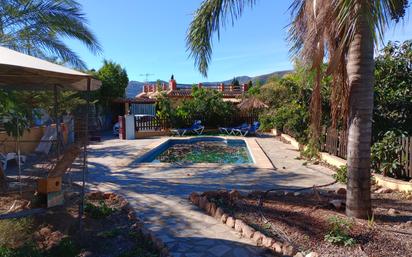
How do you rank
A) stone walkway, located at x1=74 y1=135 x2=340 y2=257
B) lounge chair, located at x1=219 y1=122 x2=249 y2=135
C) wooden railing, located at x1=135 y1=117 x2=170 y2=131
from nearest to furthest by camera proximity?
1. stone walkway, located at x1=74 y1=135 x2=340 y2=257
2. lounge chair, located at x1=219 y1=122 x2=249 y2=135
3. wooden railing, located at x1=135 y1=117 x2=170 y2=131

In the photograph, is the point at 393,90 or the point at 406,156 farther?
the point at 393,90

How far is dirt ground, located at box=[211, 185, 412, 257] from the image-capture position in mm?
4184

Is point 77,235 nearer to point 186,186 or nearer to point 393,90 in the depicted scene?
point 186,186

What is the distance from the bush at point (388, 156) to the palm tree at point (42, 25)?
8426 millimetres

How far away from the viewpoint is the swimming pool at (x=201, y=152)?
46.3 feet

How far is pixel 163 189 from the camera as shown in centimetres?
785

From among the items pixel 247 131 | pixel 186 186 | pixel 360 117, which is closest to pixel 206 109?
pixel 247 131

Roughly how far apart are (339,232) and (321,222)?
66cm

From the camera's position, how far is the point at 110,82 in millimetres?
28422

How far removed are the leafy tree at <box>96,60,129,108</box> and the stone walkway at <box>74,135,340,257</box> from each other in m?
14.4

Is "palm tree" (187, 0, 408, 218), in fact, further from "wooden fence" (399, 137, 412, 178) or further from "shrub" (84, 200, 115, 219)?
"shrub" (84, 200, 115, 219)

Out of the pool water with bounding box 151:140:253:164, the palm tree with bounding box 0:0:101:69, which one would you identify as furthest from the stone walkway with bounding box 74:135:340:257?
the palm tree with bounding box 0:0:101:69

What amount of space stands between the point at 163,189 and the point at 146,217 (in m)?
2.08

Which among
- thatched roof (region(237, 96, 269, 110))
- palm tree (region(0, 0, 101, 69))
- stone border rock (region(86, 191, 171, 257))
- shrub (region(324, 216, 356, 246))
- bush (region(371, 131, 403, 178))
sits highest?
palm tree (region(0, 0, 101, 69))
